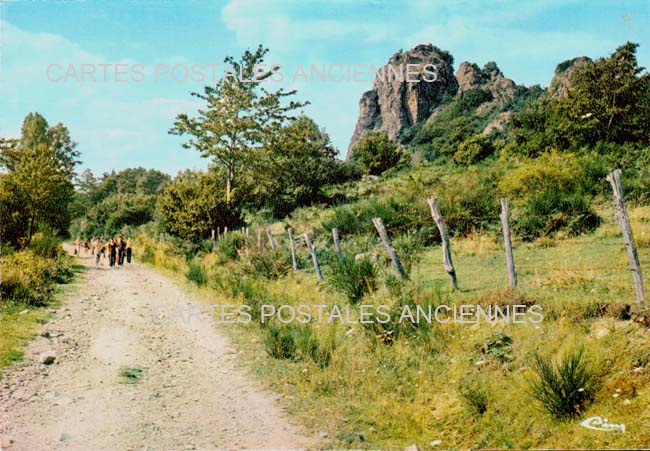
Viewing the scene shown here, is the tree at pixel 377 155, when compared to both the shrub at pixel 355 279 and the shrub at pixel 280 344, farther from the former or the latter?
the shrub at pixel 280 344

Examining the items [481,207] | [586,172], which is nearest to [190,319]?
[481,207]

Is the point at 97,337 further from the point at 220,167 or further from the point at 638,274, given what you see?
the point at 220,167

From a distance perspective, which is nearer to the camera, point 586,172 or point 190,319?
point 190,319

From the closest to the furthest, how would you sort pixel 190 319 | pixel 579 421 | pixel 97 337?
pixel 579 421 → pixel 97 337 → pixel 190 319

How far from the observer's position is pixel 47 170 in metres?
17.3

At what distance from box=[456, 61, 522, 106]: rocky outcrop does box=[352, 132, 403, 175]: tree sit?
20.2 meters

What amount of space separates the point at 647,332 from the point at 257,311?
19.2 ft

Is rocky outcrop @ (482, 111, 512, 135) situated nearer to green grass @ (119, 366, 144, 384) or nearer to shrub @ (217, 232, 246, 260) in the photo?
shrub @ (217, 232, 246, 260)

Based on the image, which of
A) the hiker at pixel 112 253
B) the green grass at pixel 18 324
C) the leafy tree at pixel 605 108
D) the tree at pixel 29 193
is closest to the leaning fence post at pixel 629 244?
the green grass at pixel 18 324

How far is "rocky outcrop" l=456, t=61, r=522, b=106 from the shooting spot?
188 ft

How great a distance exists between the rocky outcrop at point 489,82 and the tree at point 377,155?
20207 millimetres

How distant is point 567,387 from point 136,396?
4.35 meters

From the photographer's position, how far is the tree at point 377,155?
41125 mm

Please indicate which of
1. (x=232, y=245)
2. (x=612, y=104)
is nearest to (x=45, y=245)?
(x=232, y=245)
